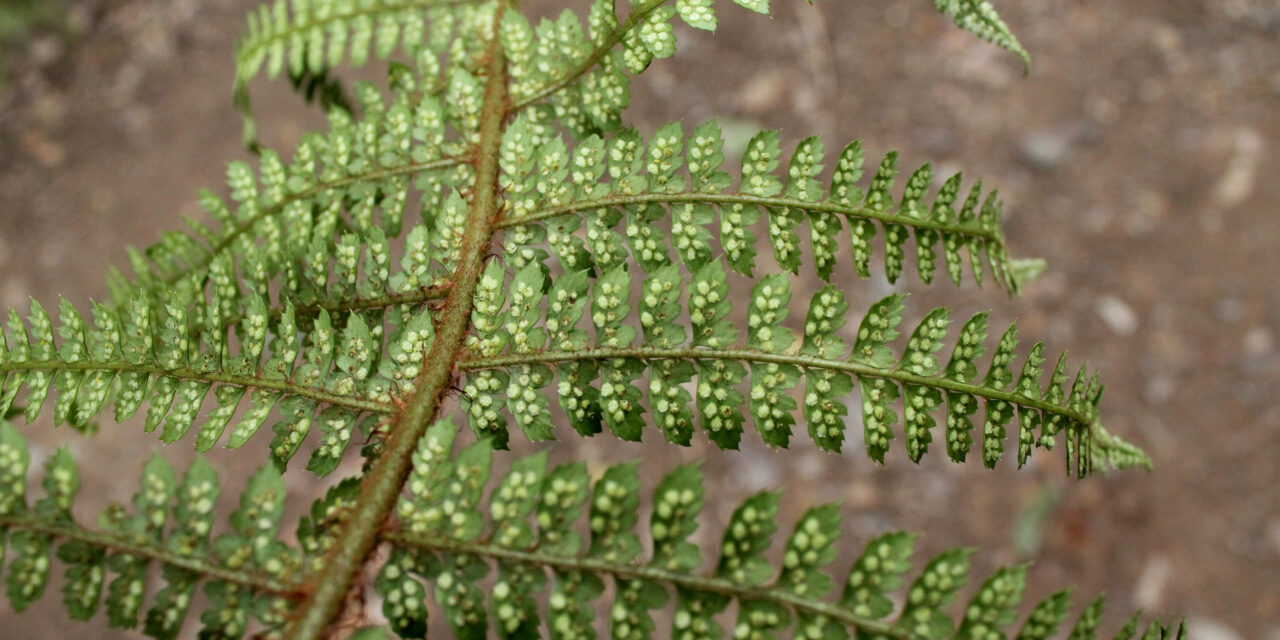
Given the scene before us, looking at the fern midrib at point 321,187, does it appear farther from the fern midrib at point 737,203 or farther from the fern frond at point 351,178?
the fern midrib at point 737,203

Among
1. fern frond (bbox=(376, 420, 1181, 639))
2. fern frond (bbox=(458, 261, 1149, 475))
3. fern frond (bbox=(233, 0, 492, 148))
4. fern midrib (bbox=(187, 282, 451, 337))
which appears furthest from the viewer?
fern frond (bbox=(233, 0, 492, 148))

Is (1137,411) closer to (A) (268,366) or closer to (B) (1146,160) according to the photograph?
(B) (1146,160)

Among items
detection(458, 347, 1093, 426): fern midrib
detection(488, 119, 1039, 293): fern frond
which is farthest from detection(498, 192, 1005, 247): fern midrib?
detection(458, 347, 1093, 426): fern midrib

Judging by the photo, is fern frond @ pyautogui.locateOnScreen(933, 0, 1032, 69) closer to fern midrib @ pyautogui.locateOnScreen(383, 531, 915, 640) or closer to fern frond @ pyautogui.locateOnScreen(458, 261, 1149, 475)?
fern frond @ pyautogui.locateOnScreen(458, 261, 1149, 475)

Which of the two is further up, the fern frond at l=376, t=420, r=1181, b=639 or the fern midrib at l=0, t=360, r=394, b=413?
the fern midrib at l=0, t=360, r=394, b=413

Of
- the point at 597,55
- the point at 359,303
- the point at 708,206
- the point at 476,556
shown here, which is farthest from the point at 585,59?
the point at 476,556

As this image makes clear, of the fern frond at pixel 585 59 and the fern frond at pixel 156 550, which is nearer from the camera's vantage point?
the fern frond at pixel 156 550

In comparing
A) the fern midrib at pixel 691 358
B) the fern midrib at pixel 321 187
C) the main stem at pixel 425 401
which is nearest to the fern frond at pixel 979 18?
the fern midrib at pixel 691 358
